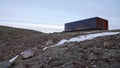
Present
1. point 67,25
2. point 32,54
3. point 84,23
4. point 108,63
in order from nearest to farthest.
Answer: point 108,63
point 32,54
point 84,23
point 67,25

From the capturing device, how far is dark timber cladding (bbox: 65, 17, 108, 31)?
19062 mm

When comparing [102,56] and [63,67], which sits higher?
[102,56]

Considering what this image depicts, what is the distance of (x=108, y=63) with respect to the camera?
233 inches

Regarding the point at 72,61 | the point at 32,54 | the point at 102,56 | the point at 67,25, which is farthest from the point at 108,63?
the point at 67,25

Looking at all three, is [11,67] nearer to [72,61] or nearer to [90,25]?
[72,61]

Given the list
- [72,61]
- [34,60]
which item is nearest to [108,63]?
[72,61]

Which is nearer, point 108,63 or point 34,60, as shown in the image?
point 108,63

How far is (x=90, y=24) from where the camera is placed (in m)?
19.6

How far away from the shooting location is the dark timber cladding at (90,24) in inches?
750

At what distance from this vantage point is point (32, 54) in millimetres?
8930

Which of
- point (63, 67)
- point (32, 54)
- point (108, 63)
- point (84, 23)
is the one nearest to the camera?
point (108, 63)

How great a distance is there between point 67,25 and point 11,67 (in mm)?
17032

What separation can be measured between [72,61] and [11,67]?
12.3 feet

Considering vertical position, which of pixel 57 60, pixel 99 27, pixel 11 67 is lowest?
pixel 11 67
